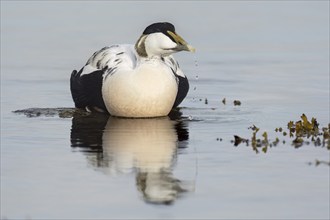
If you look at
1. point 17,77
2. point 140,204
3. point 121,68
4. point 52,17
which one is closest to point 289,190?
point 140,204

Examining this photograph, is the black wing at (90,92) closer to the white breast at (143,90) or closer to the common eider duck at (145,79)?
the common eider duck at (145,79)

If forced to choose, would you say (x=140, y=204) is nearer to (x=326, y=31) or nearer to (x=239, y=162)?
(x=239, y=162)

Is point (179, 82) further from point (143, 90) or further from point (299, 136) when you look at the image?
point (299, 136)

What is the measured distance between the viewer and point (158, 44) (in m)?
16.5

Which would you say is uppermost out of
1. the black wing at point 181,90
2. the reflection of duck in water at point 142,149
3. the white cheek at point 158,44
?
the white cheek at point 158,44

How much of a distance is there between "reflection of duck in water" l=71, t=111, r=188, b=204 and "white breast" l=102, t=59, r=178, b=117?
0.14 m

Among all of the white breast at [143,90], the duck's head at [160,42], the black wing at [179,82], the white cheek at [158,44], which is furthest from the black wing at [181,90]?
the white cheek at [158,44]

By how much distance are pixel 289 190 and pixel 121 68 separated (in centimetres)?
540

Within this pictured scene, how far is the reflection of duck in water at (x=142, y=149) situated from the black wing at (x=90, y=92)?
0.51 m

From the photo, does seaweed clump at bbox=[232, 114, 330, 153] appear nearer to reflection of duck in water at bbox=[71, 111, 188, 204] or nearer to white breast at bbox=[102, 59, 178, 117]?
reflection of duck in water at bbox=[71, 111, 188, 204]

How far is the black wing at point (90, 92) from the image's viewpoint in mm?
17234

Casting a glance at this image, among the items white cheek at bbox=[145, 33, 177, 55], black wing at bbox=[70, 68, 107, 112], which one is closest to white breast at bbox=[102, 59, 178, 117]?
white cheek at bbox=[145, 33, 177, 55]

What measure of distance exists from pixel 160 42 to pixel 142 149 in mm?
2715

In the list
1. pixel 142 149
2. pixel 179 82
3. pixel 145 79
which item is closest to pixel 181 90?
pixel 179 82
